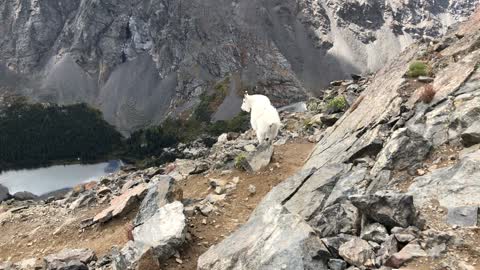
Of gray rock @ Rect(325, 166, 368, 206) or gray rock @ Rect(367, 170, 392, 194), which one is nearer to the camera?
gray rock @ Rect(367, 170, 392, 194)

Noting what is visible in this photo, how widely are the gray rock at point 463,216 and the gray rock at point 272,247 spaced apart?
2.69 metres

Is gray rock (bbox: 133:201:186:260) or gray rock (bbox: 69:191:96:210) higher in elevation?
gray rock (bbox: 133:201:186:260)

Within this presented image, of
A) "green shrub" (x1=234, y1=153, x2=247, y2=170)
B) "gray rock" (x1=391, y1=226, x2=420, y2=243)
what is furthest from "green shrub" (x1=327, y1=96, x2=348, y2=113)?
"gray rock" (x1=391, y1=226, x2=420, y2=243)

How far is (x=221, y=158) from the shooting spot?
70.5ft

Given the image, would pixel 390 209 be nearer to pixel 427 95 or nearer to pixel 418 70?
pixel 427 95

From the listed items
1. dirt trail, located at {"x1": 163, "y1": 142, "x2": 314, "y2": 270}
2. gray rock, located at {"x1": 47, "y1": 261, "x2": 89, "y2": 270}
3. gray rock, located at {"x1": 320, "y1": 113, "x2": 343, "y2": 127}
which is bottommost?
gray rock, located at {"x1": 47, "y1": 261, "x2": 89, "y2": 270}

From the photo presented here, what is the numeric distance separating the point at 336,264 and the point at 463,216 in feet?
9.24

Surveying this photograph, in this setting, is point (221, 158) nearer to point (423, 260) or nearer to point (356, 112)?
point (356, 112)

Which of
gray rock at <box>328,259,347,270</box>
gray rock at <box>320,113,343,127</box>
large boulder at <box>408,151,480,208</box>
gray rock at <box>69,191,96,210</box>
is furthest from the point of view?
gray rock at <box>320,113,343,127</box>

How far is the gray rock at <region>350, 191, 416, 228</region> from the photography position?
9.27 metres

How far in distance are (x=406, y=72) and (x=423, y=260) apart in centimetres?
1398

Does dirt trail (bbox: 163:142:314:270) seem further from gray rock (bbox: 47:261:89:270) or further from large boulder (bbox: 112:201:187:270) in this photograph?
gray rock (bbox: 47:261:89:270)

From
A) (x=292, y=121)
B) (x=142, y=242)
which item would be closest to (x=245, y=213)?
(x=142, y=242)

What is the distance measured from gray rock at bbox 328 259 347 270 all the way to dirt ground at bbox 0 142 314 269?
4.17 metres
